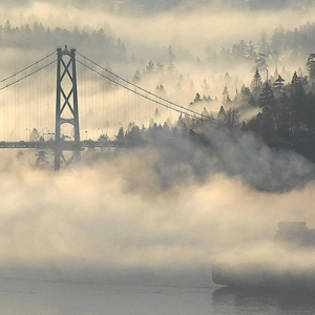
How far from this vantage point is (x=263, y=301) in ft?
502

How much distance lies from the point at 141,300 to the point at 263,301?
1306cm

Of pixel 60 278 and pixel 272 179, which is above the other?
pixel 272 179

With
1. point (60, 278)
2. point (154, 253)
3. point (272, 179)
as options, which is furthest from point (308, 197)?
point (60, 278)

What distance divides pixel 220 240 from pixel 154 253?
9238mm

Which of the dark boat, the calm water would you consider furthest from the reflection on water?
the dark boat

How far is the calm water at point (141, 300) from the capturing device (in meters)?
144

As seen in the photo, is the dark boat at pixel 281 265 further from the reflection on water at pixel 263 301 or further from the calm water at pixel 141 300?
the calm water at pixel 141 300

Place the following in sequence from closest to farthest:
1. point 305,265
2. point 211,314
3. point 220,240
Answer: point 211,314 → point 305,265 → point 220,240

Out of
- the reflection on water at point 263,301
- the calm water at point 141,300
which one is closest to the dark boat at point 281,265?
the reflection on water at point 263,301

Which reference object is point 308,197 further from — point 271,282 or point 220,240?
point 271,282

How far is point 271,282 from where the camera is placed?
16938 cm

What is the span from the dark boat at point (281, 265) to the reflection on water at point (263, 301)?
2.90 metres

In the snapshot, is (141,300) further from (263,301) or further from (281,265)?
(281,265)

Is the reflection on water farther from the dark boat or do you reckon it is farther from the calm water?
the dark boat
